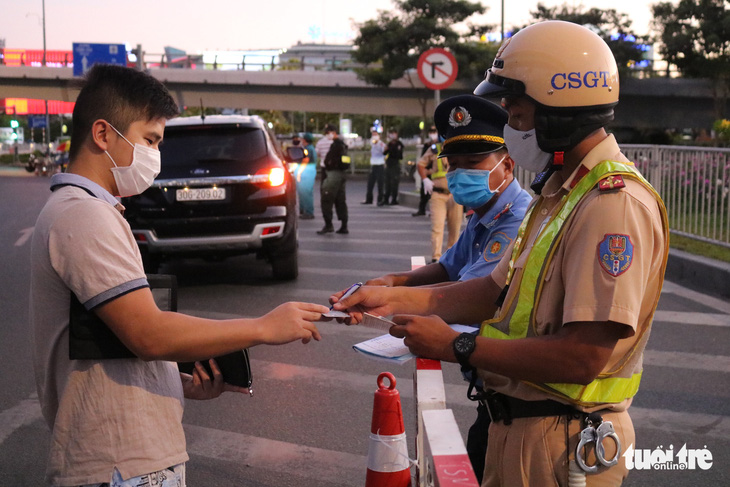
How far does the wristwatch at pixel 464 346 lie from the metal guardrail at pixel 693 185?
939 centimetres

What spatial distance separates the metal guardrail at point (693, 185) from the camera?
10773mm

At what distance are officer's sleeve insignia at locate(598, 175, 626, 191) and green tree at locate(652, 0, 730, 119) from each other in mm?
44210

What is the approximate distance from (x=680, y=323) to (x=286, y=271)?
457cm

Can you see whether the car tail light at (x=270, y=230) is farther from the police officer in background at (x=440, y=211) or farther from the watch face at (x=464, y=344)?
the watch face at (x=464, y=344)

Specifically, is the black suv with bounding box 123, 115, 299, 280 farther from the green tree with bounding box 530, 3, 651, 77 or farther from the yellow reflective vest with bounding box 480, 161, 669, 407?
the green tree with bounding box 530, 3, 651, 77

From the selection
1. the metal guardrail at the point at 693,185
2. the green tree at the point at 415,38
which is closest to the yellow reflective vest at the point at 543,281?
the metal guardrail at the point at 693,185

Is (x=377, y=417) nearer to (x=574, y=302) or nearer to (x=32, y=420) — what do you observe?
(x=574, y=302)

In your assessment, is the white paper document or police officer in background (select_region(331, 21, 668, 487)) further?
the white paper document

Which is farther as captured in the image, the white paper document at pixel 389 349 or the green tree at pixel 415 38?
the green tree at pixel 415 38

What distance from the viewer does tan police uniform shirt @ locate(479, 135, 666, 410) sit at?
194cm

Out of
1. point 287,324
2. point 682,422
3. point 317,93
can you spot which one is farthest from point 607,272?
point 317,93

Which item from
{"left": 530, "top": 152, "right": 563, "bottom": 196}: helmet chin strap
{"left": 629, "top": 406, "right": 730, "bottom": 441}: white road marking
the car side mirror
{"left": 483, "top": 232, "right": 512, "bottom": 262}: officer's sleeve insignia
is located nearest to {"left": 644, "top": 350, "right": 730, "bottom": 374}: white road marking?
{"left": 629, "top": 406, "right": 730, "bottom": 441}: white road marking

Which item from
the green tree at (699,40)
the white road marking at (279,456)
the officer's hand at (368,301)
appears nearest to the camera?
the officer's hand at (368,301)

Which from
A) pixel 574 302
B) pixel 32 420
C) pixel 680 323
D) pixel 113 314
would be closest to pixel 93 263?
pixel 113 314
